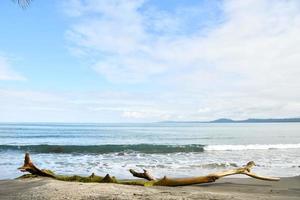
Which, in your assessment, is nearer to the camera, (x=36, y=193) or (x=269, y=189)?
(x=36, y=193)

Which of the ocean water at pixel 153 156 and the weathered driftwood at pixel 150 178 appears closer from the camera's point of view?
the weathered driftwood at pixel 150 178

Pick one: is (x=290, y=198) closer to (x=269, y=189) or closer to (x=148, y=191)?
(x=269, y=189)

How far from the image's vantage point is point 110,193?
7203mm

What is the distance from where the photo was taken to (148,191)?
305 inches

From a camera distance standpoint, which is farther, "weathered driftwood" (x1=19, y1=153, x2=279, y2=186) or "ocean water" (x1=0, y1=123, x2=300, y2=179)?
"ocean water" (x1=0, y1=123, x2=300, y2=179)

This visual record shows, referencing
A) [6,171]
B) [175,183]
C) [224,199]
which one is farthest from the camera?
[6,171]

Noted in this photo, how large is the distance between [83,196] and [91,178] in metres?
2.96

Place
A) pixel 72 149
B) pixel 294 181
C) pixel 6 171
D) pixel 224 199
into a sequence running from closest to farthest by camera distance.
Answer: pixel 224 199 < pixel 294 181 < pixel 6 171 < pixel 72 149

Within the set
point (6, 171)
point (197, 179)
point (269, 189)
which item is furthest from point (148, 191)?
point (6, 171)

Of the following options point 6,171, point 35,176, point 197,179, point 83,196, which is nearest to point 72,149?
point 6,171

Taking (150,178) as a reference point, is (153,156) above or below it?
below

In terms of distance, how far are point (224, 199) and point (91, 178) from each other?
412cm

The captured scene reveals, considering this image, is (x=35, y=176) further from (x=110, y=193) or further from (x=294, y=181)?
(x=294, y=181)

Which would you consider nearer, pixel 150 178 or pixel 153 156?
pixel 150 178
